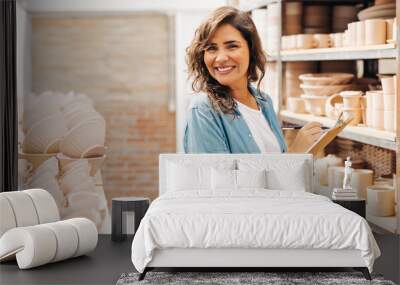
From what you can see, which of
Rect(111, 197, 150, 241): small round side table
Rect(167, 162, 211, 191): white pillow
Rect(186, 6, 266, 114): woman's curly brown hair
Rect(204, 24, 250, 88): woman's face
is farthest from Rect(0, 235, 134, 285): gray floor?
Rect(204, 24, 250, 88): woman's face

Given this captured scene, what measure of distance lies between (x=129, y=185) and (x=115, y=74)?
0.94 meters

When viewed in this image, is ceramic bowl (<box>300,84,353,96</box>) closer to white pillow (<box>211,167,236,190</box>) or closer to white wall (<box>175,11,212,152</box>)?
white wall (<box>175,11,212,152</box>)

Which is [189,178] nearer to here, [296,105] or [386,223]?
[296,105]

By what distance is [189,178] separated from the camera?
5812mm

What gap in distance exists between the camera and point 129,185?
6.87 meters

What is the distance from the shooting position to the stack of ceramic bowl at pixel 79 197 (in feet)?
22.8

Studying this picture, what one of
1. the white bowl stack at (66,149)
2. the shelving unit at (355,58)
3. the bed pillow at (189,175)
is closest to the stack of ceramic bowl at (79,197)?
the white bowl stack at (66,149)

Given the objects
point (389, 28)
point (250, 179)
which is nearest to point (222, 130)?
point (250, 179)

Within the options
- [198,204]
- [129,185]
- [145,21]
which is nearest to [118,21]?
[145,21]

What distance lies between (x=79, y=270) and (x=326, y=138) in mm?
2382

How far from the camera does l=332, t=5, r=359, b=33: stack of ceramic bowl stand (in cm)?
669

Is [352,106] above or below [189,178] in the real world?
above

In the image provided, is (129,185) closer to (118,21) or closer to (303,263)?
(118,21)

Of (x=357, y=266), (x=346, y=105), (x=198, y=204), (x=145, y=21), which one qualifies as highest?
(x=145, y=21)
